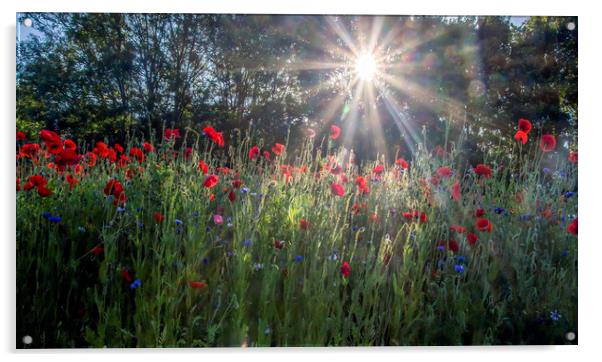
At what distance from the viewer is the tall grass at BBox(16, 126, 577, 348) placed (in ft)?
8.79

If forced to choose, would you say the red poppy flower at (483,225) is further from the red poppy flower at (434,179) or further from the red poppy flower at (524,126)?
the red poppy flower at (524,126)

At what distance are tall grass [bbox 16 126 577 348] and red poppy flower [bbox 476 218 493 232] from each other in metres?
0.03

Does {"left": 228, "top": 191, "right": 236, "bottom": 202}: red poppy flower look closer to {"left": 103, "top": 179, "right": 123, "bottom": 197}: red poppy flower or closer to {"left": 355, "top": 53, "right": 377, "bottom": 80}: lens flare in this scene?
{"left": 103, "top": 179, "right": 123, "bottom": 197}: red poppy flower

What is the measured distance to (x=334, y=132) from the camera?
9.23ft

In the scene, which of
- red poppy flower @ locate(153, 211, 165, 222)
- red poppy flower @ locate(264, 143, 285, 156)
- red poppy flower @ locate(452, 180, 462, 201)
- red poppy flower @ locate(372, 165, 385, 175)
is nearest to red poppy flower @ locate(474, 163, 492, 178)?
red poppy flower @ locate(452, 180, 462, 201)

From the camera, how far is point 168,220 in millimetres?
2693

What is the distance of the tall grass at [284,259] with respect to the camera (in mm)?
2678

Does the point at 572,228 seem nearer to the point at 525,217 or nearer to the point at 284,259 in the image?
the point at 525,217

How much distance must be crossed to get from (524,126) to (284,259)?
4.62ft
